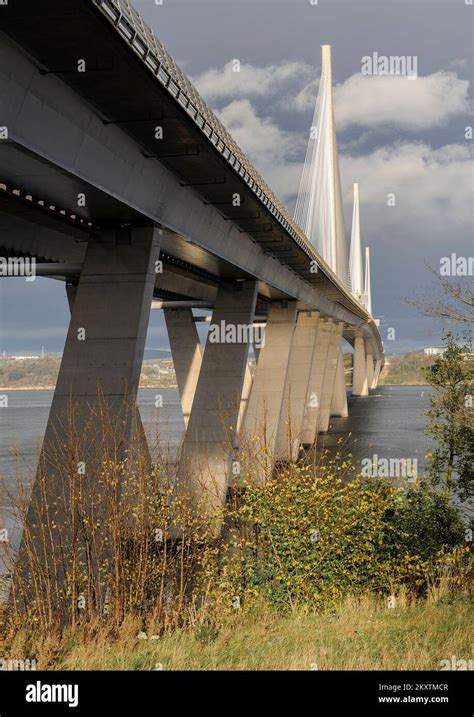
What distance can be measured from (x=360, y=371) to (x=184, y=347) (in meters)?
75.8

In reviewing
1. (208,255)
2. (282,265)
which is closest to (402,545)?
(208,255)

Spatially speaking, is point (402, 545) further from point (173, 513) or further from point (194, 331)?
point (194, 331)

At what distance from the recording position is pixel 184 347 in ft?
148

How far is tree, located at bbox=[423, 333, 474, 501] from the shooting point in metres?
18.1

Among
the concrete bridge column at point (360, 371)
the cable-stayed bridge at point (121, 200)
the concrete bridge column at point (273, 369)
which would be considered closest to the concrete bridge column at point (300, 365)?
the concrete bridge column at point (273, 369)

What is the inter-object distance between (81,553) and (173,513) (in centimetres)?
171

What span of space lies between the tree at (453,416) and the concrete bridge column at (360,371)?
83818 millimetres

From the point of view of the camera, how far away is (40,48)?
29.8 ft

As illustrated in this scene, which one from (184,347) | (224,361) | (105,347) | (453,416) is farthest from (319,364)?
(105,347)

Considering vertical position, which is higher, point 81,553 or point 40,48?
point 40,48

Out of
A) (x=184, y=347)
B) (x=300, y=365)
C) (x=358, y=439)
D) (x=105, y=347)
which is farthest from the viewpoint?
(x=358, y=439)

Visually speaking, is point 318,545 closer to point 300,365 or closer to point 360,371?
point 300,365

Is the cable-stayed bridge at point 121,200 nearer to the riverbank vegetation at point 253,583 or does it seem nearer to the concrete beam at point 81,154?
the concrete beam at point 81,154

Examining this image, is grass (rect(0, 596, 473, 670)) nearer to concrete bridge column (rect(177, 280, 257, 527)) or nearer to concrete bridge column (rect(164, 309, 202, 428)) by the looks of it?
concrete bridge column (rect(177, 280, 257, 527))
